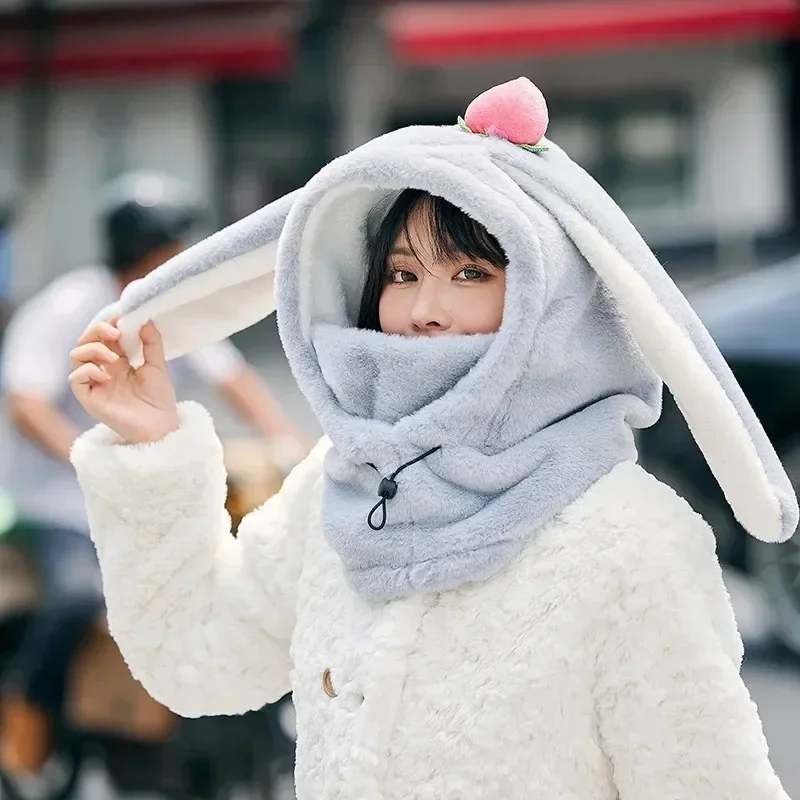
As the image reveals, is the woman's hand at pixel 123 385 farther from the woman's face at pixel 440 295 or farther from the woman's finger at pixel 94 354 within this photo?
the woman's face at pixel 440 295

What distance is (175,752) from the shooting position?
3.91m

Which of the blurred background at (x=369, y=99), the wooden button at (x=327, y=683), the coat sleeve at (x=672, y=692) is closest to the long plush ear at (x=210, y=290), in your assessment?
the wooden button at (x=327, y=683)

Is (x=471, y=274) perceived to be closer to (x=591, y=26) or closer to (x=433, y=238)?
(x=433, y=238)

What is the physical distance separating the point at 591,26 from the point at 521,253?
40.9 ft

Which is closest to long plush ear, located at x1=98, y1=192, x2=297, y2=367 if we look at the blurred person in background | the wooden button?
the wooden button

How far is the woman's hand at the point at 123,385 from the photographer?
1955 millimetres

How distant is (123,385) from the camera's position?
1985 mm

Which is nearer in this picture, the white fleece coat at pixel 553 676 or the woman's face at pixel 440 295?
the white fleece coat at pixel 553 676

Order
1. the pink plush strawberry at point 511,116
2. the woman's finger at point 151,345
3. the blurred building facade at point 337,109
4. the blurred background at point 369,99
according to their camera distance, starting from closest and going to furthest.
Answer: the pink plush strawberry at point 511,116 < the woman's finger at point 151,345 < the blurred background at point 369,99 < the blurred building facade at point 337,109

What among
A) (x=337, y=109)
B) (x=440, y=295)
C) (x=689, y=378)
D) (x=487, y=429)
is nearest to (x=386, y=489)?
(x=487, y=429)

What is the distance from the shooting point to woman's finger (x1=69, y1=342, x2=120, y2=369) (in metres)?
1.95

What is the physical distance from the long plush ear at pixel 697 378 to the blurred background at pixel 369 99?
463 inches

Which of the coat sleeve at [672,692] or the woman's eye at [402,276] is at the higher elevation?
the woman's eye at [402,276]

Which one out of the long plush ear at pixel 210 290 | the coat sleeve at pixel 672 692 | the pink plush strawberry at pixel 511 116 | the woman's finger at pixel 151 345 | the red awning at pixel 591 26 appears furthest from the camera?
the red awning at pixel 591 26
